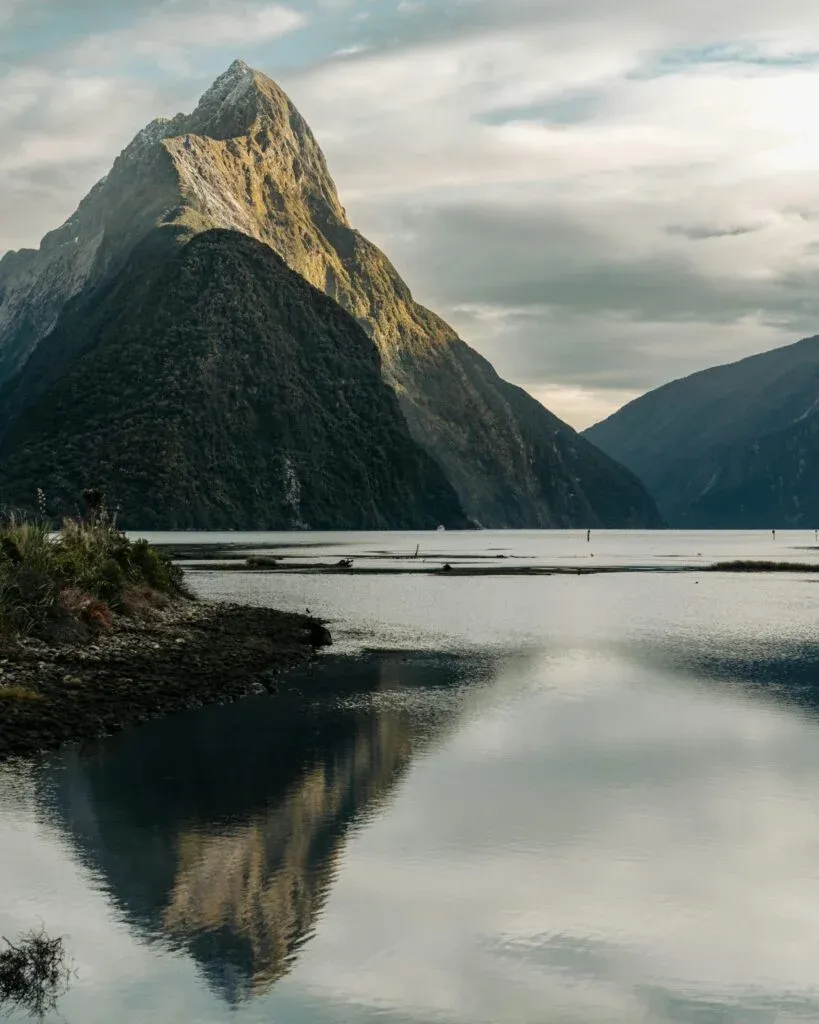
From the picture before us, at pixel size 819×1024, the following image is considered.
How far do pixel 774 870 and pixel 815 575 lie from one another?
329 ft

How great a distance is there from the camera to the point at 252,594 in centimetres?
7600

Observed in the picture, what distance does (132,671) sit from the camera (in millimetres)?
33469

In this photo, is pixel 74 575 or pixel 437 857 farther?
pixel 74 575

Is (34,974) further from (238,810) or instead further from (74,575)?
(74,575)

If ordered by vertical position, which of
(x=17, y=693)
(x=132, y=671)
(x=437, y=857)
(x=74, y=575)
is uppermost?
(x=74, y=575)

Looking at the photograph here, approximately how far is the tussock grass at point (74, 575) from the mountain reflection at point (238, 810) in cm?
827

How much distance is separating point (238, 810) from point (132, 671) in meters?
14.5

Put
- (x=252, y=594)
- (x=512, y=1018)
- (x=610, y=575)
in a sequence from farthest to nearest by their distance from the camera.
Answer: (x=610, y=575), (x=252, y=594), (x=512, y=1018)

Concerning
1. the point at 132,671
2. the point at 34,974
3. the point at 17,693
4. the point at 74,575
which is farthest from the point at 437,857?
the point at 74,575

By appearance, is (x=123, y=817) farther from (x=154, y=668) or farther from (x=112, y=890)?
(x=154, y=668)

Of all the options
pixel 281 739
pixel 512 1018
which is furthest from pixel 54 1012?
pixel 281 739

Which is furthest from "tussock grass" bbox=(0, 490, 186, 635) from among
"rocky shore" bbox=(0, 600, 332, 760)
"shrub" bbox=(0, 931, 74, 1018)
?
"shrub" bbox=(0, 931, 74, 1018)

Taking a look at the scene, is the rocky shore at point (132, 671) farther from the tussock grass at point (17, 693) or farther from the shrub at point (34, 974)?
the shrub at point (34, 974)

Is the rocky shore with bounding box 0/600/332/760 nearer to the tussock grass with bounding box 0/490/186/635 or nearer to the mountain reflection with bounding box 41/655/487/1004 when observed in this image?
the tussock grass with bounding box 0/490/186/635
